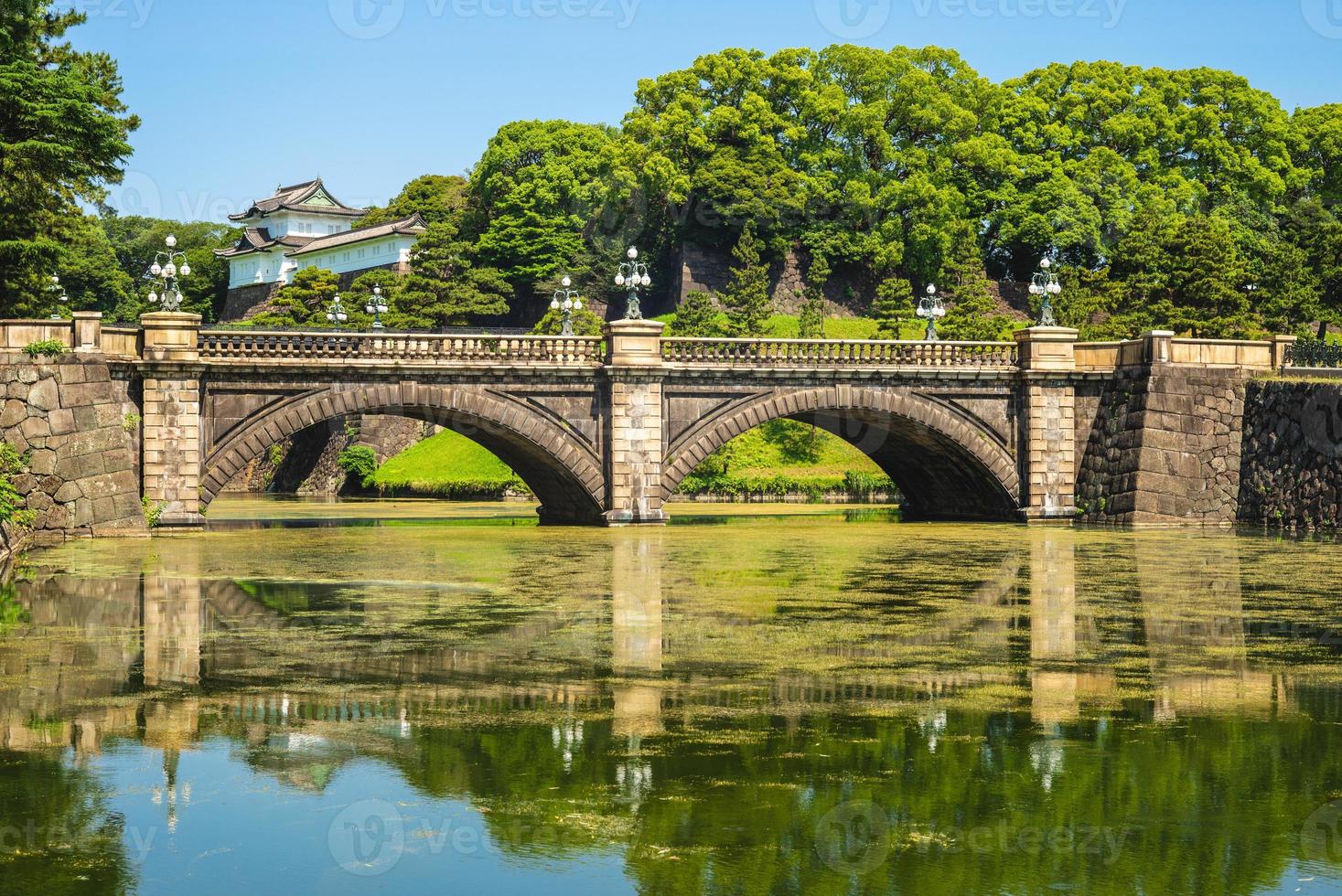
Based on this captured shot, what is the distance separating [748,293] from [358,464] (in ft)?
68.1

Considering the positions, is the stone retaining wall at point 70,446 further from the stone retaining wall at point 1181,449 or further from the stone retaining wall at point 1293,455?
the stone retaining wall at point 1293,455

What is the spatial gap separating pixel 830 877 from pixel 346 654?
838 cm

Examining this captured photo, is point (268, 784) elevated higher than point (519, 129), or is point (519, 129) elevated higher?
point (519, 129)

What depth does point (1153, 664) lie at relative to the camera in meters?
15.2

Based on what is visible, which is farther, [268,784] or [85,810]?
[268,784]

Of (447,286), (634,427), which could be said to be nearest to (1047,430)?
(634,427)

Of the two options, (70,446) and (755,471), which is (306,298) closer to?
(755,471)

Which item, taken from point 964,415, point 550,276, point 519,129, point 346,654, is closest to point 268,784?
point 346,654

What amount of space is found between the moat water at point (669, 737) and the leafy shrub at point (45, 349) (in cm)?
1190

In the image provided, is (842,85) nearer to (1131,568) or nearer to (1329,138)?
(1329,138)

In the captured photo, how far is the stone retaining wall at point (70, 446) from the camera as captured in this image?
107 feet

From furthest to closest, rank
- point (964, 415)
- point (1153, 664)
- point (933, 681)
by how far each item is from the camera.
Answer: point (964, 415) < point (1153, 664) < point (933, 681)

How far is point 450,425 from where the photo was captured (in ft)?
139

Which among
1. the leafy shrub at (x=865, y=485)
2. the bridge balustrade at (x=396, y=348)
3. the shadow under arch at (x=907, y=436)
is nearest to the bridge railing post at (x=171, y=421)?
the bridge balustrade at (x=396, y=348)
